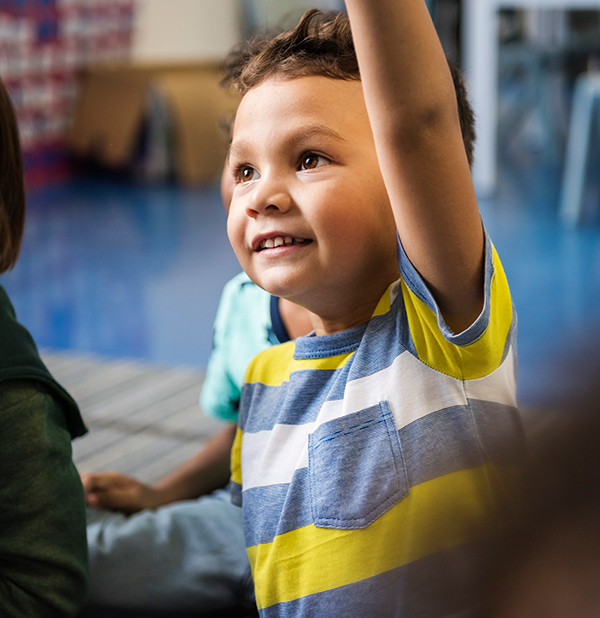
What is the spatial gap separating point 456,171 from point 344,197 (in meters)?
0.08

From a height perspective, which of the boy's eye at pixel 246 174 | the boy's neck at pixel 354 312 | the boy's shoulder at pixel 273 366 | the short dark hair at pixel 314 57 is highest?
the short dark hair at pixel 314 57

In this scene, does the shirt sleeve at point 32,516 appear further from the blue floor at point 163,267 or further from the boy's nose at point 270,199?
the blue floor at point 163,267

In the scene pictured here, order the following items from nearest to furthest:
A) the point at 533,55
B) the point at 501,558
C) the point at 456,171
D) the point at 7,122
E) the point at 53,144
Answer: the point at 501,558 → the point at 456,171 → the point at 7,122 → the point at 533,55 → the point at 53,144

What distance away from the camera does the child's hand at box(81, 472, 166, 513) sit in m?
0.86

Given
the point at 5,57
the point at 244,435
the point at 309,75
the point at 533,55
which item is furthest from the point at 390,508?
the point at 5,57

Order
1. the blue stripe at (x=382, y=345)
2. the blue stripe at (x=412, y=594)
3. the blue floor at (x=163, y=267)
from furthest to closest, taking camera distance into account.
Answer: the blue floor at (x=163, y=267) → the blue stripe at (x=382, y=345) → the blue stripe at (x=412, y=594)

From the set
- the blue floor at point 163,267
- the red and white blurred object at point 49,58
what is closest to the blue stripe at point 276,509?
the blue floor at point 163,267

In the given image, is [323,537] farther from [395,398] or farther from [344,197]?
[344,197]

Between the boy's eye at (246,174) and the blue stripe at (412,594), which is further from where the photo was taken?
the boy's eye at (246,174)

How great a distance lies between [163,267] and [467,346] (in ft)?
7.38

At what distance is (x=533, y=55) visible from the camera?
3.30 meters

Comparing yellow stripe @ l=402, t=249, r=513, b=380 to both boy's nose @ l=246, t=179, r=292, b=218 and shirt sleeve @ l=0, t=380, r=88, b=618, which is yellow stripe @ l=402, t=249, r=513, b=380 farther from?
shirt sleeve @ l=0, t=380, r=88, b=618

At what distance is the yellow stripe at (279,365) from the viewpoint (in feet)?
1.72

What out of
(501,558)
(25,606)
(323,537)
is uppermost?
(501,558)
